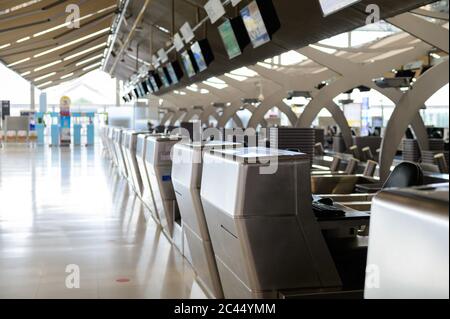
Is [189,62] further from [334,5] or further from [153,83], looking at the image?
[153,83]

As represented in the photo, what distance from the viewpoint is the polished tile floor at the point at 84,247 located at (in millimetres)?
5402

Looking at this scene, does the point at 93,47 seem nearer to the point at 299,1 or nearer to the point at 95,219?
the point at 95,219

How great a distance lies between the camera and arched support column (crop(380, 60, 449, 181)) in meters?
8.58

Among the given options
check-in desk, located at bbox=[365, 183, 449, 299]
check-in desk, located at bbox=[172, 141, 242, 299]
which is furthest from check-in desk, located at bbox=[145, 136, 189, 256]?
check-in desk, located at bbox=[365, 183, 449, 299]

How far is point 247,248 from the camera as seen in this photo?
3.80 metres

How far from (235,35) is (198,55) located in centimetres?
280

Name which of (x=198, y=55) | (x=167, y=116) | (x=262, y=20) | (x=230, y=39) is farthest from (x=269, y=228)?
(x=167, y=116)

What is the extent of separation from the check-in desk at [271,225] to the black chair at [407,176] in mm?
665

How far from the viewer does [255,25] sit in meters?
6.67

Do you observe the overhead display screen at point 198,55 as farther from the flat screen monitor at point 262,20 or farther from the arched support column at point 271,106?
the arched support column at point 271,106

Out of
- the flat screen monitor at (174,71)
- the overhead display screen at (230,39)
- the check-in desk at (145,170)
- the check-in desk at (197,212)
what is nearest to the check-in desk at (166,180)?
the check-in desk at (145,170)

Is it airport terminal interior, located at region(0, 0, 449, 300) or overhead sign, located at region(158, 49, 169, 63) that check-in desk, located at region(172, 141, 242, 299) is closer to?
airport terminal interior, located at region(0, 0, 449, 300)

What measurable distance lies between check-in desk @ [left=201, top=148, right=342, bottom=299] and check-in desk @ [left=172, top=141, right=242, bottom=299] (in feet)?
2.47
